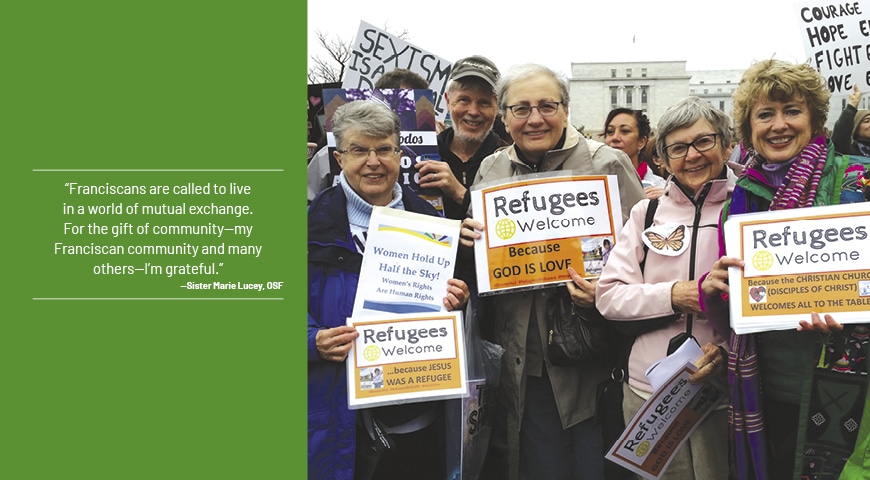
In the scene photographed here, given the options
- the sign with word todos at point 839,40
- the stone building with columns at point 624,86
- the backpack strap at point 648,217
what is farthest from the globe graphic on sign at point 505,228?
the stone building with columns at point 624,86

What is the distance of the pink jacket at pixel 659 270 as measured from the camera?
2.94 m

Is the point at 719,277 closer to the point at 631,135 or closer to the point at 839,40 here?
the point at 839,40

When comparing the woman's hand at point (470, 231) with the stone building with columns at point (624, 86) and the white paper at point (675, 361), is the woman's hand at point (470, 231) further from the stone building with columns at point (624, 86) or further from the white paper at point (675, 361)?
the stone building with columns at point (624, 86)

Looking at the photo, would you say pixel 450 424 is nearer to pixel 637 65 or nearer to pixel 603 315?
pixel 603 315

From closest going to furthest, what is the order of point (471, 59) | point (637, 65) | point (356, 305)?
point (356, 305)
point (471, 59)
point (637, 65)

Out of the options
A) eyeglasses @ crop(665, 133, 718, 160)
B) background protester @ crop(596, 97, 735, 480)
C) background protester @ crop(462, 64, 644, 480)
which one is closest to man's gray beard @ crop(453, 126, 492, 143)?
background protester @ crop(462, 64, 644, 480)

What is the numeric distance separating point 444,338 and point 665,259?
1.00 metres

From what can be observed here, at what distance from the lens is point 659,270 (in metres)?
3.01

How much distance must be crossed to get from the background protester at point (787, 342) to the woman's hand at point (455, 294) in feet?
3.32

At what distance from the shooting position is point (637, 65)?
9650 cm

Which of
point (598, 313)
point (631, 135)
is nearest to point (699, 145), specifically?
point (598, 313)

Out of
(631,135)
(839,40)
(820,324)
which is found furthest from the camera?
(631,135)

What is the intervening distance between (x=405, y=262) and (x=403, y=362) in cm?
44
